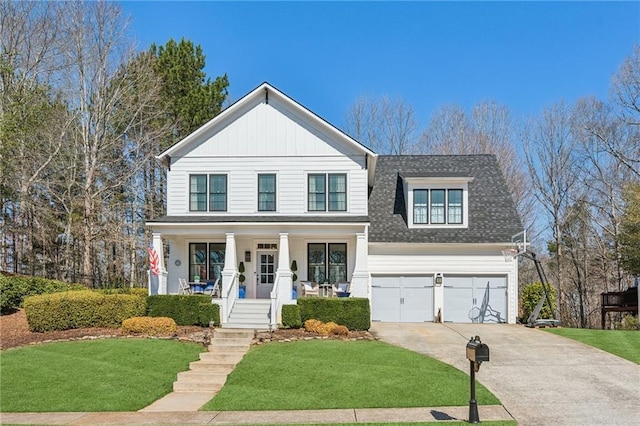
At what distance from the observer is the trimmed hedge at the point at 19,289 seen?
18469 mm

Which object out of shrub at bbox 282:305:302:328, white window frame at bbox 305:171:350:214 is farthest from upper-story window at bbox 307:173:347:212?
shrub at bbox 282:305:302:328

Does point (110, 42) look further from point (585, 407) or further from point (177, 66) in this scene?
point (585, 407)

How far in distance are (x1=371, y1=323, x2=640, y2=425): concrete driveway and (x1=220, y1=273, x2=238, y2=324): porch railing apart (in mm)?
4998

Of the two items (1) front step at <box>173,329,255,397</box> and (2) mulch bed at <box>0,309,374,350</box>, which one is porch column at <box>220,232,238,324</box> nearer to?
(2) mulch bed at <box>0,309,374,350</box>

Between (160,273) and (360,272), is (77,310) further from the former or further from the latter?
(360,272)

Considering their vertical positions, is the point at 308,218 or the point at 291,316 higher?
the point at 308,218

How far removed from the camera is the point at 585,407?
9930 mm

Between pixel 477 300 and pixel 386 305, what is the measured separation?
362 centimetres

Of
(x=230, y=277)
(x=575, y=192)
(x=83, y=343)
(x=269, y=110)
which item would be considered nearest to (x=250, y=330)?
(x=230, y=277)

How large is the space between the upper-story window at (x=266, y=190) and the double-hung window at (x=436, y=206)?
584 centimetres

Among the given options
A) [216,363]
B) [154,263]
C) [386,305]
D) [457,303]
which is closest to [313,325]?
[216,363]

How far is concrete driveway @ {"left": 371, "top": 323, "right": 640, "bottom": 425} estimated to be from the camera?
9.63 m

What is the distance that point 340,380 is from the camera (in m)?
11.6

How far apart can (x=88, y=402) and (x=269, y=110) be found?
13.6 metres
